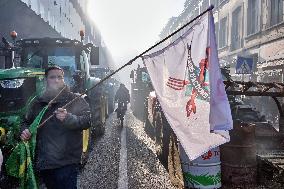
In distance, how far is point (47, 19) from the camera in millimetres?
19531

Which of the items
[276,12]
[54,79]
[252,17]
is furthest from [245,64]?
[54,79]

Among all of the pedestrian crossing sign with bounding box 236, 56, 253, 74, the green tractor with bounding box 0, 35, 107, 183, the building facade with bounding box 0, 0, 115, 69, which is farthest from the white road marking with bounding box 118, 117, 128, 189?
the building facade with bounding box 0, 0, 115, 69

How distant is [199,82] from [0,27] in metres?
16.4

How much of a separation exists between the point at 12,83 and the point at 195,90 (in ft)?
14.5

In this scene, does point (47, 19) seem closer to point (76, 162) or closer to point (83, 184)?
point (83, 184)

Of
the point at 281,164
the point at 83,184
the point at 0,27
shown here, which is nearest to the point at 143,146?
the point at 83,184

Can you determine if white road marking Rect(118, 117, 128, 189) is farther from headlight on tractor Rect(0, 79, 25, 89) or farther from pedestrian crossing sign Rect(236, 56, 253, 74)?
pedestrian crossing sign Rect(236, 56, 253, 74)

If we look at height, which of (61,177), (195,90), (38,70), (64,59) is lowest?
(61,177)

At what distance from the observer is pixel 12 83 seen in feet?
23.0

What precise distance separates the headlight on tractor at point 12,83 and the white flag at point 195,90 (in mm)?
3784

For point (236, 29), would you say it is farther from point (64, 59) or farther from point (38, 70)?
point (38, 70)

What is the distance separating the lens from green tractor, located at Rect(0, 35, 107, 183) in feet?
23.0

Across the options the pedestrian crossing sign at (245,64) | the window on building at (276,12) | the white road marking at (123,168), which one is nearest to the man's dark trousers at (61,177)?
the white road marking at (123,168)

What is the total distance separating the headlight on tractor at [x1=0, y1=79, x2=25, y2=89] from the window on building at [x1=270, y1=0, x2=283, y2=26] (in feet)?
47.9
